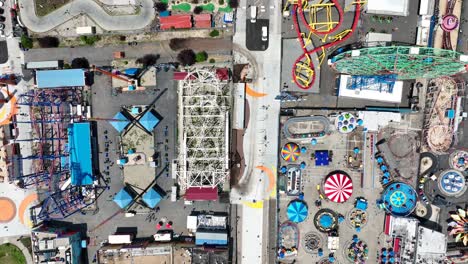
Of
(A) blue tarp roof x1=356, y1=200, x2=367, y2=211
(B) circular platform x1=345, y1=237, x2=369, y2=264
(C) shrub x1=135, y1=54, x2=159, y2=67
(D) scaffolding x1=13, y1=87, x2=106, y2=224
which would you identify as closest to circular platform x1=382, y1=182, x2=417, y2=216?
(A) blue tarp roof x1=356, y1=200, x2=367, y2=211

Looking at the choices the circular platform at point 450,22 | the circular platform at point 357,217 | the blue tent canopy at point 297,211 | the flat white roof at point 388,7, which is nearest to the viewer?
the flat white roof at point 388,7

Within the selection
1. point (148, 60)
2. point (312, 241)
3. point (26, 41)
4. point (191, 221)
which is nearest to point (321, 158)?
point (312, 241)

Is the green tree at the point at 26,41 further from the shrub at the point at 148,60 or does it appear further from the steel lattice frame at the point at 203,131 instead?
the steel lattice frame at the point at 203,131

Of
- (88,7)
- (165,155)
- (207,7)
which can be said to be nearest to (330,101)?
(207,7)

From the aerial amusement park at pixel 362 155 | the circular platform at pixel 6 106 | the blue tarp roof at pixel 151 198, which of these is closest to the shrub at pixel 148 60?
the blue tarp roof at pixel 151 198

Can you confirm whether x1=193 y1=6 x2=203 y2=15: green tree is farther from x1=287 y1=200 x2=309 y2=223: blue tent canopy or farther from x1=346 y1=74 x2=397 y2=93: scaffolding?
x1=287 y1=200 x2=309 y2=223: blue tent canopy

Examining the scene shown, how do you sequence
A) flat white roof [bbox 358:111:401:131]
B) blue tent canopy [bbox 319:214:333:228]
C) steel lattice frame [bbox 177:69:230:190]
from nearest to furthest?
steel lattice frame [bbox 177:69:230:190] → flat white roof [bbox 358:111:401:131] → blue tent canopy [bbox 319:214:333:228]
